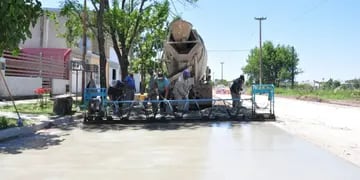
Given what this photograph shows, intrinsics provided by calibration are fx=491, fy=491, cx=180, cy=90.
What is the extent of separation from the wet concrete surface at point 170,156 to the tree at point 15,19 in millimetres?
2744

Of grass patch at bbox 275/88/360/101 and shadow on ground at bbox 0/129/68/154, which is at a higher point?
grass patch at bbox 275/88/360/101

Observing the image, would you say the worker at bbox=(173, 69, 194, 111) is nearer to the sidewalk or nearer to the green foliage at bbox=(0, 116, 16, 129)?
the sidewalk

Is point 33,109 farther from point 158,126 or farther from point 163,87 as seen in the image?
point 158,126

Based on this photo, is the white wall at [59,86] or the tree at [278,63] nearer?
the white wall at [59,86]

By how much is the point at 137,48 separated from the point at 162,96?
25498 millimetres

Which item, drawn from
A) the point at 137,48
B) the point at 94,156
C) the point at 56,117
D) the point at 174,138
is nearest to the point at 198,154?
the point at 94,156

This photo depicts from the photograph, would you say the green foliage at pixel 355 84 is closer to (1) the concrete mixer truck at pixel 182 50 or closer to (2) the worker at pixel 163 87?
(1) the concrete mixer truck at pixel 182 50

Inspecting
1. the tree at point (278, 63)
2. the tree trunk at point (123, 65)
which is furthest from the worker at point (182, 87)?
the tree at point (278, 63)

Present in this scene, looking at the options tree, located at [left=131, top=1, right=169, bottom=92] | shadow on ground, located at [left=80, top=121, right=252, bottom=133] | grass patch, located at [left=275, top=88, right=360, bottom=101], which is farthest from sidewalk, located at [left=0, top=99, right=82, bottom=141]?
grass patch, located at [left=275, top=88, right=360, bottom=101]

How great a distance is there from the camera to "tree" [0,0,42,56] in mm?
12961

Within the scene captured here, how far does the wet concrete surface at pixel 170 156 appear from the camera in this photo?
7684 mm

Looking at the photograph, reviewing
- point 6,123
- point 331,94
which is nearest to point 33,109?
point 6,123

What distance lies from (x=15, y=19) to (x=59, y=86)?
26179 mm

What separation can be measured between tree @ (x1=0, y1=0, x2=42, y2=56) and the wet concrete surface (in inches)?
108
